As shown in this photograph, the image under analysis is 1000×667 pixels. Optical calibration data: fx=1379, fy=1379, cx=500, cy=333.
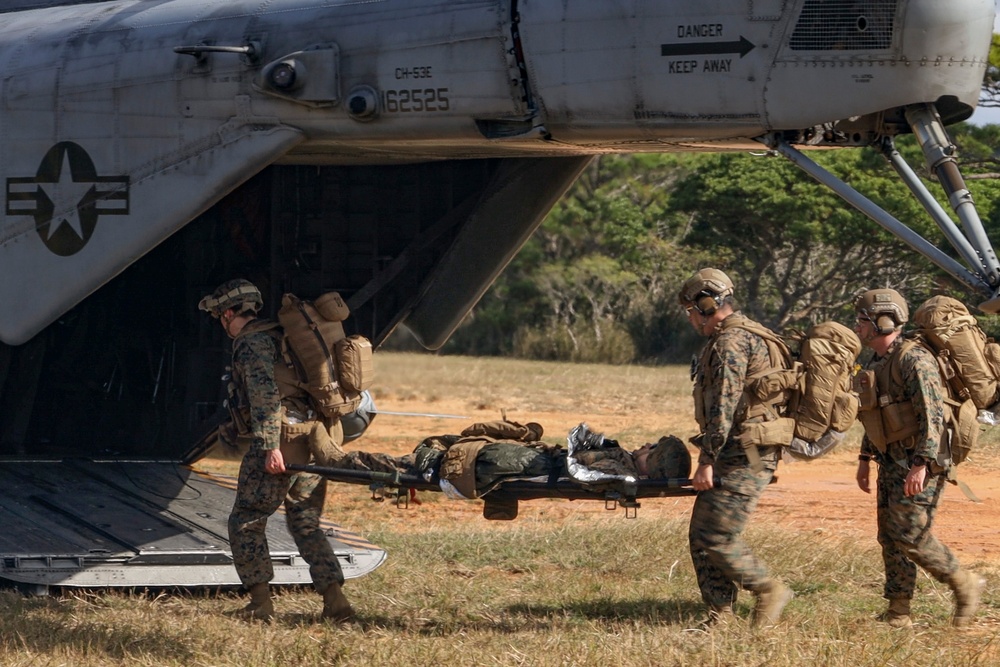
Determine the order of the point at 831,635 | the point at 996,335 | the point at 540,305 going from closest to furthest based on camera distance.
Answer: the point at 831,635 < the point at 996,335 < the point at 540,305

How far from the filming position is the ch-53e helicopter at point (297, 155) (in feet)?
22.6

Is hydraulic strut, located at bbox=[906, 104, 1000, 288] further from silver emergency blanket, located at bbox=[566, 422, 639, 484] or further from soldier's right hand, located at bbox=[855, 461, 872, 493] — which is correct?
silver emergency blanket, located at bbox=[566, 422, 639, 484]

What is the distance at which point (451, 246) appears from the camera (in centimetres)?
955

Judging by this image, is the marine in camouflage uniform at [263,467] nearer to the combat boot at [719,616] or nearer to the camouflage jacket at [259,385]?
the camouflage jacket at [259,385]

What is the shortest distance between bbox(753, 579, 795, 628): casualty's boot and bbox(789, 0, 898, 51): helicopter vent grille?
272cm

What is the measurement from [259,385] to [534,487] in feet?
5.28

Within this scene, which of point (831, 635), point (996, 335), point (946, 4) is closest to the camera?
point (946, 4)

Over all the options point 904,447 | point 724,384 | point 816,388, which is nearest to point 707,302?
point 724,384

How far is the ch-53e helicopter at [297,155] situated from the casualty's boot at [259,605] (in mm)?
770

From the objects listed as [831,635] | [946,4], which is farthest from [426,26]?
[831,635]

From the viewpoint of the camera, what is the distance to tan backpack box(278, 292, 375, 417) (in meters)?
7.70

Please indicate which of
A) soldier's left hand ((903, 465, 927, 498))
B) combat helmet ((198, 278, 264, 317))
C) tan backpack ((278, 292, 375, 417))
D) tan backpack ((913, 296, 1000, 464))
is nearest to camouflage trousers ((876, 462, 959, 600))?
soldier's left hand ((903, 465, 927, 498))

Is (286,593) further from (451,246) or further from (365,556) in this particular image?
(451,246)

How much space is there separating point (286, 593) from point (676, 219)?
23.6m
